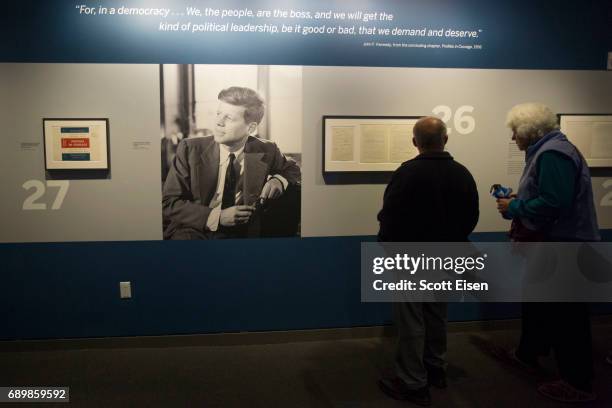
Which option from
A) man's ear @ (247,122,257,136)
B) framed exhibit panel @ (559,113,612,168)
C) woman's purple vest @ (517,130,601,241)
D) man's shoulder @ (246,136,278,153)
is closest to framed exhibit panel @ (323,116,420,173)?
man's shoulder @ (246,136,278,153)

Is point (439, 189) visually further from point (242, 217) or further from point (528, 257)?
point (242, 217)

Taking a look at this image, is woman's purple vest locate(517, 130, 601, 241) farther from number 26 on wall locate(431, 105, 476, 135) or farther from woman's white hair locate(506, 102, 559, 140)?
number 26 on wall locate(431, 105, 476, 135)

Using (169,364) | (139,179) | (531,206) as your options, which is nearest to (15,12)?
(139,179)

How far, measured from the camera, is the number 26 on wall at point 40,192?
3203 mm

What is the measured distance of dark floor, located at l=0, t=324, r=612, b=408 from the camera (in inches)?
107

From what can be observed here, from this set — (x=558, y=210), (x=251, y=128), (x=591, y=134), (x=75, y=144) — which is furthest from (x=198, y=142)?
(x=591, y=134)

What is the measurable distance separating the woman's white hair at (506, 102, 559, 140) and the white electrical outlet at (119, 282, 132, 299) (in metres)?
2.68

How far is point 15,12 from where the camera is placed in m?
3.09

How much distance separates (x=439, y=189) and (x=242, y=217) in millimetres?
1406

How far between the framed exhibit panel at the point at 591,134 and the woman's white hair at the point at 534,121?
3.28 ft

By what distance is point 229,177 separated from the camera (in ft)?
10.9

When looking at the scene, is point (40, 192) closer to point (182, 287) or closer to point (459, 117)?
point (182, 287)

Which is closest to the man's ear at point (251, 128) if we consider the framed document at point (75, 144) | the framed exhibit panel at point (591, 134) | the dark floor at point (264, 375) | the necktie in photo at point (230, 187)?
the necktie in photo at point (230, 187)

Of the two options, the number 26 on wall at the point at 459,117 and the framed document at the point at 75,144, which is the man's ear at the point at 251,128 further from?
the number 26 on wall at the point at 459,117
